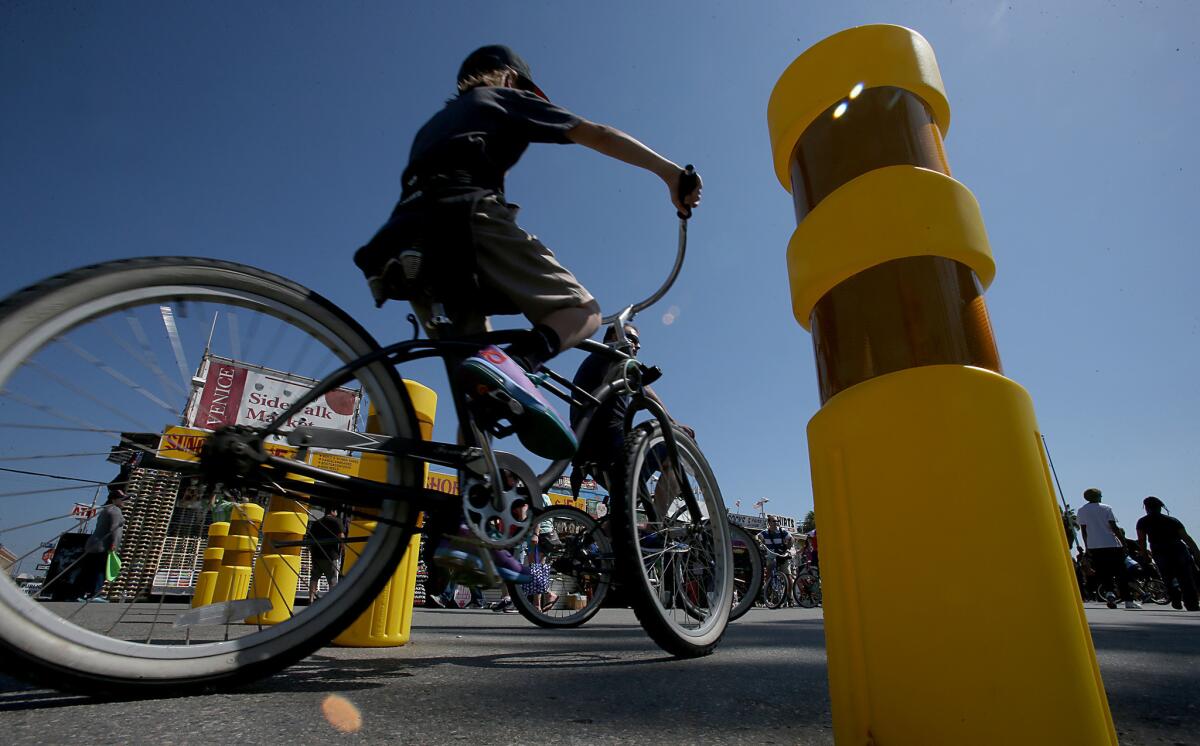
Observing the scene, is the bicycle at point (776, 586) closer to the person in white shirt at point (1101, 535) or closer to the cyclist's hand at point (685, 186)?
the person in white shirt at point (1101, 535)

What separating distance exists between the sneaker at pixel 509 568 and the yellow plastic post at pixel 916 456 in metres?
0.97

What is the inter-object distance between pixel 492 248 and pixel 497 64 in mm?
813

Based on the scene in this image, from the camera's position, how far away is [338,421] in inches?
76.1

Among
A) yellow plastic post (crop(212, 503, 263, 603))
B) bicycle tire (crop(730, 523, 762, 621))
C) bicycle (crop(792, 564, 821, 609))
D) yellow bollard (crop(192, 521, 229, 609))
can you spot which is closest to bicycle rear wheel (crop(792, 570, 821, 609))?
bicycle (crop(792, 564, 821, 609))

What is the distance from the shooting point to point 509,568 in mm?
1688

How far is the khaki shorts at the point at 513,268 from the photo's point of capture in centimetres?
172

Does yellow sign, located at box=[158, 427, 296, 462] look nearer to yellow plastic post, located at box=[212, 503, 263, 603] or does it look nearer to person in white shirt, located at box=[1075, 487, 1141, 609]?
yellow plastic post, located at box=[212, 503, 263, 603]

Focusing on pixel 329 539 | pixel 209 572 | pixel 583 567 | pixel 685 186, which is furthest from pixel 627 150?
pixel 209 572

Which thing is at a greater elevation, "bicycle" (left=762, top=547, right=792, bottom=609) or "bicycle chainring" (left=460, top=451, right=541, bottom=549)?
"bicycle chainring" (left=460, top=451, right=541, bottom=549)

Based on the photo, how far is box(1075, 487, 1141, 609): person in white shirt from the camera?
891 centimetres

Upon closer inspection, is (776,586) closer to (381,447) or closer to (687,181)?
(687,181)

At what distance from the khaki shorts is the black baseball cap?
608 mm

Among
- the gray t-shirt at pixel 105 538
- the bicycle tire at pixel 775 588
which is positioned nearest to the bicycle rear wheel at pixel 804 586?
the bicycle tire at pixel 775 588

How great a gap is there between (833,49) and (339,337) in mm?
1347
